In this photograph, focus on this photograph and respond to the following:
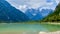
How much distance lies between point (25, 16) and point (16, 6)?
1.00 metres

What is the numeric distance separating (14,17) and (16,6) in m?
0.81

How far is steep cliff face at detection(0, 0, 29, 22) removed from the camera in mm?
10935

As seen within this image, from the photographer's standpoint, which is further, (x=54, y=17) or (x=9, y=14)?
(x=54, y=17)

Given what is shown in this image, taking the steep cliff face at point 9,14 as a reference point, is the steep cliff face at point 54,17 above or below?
below

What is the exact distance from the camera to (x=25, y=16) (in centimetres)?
1096

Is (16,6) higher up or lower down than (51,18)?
higher up

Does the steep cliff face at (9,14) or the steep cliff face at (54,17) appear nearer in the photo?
the steep cliff face at (9,14)

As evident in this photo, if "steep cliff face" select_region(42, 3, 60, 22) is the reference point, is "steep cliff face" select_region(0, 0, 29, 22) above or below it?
above

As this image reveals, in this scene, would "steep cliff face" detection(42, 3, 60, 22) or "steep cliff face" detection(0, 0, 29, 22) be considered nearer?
"steep cliff face" detection(0, 0, 29, 22)

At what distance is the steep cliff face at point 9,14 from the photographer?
10935mm

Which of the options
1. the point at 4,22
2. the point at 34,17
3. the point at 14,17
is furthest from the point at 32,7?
the point at 4,22

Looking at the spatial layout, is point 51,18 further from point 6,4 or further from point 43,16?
point 6,4

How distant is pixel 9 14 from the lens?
11.1 metres

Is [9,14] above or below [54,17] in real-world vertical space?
above
